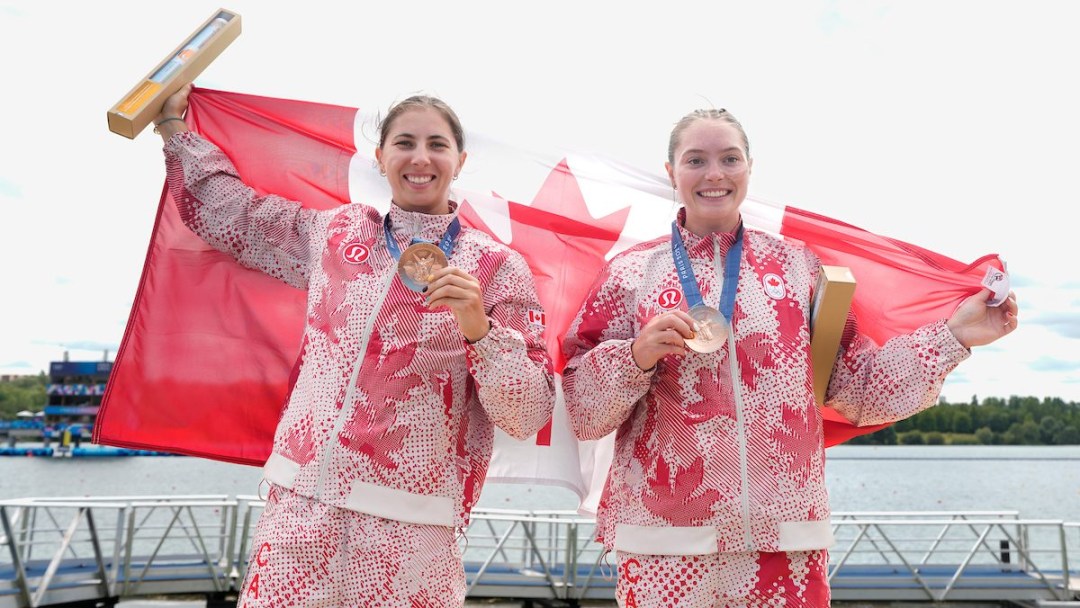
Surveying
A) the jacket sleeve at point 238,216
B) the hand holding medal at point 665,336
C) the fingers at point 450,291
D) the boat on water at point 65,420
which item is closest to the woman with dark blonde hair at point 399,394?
the fingers at point 450,291

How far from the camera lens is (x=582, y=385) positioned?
2539 mm

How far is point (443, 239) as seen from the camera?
268cm

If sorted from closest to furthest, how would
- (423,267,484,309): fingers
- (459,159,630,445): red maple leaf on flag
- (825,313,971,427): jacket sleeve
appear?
(423,267,484,309): fingers, (825,313,971,427): jacket sleeve, (459,159,630,445): red maple leaf on flag

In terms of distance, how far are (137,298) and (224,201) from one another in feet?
1.91

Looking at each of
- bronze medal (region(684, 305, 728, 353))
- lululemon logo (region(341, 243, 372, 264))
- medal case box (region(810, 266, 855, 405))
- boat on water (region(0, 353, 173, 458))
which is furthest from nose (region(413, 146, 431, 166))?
boat on water (region(0, 353, 173, 458))

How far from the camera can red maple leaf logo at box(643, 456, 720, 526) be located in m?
2.30

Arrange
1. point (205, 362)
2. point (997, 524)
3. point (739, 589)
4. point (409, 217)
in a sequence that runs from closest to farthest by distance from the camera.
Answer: point (739, 589) < point (409, 217) < point (205, 362) < point (997, 524)

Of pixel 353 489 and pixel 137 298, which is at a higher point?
pixel 137 298

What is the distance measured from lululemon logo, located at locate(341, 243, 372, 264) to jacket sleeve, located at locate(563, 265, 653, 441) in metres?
0.69

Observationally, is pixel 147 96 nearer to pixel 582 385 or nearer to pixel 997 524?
pixel 582 385

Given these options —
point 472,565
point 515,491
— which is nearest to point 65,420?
point 515,491

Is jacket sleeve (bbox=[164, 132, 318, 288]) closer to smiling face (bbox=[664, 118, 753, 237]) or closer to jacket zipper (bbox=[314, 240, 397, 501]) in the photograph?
jacket zipper (bbox=[314, 240, 397, 501])

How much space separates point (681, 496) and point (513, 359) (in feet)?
1.93

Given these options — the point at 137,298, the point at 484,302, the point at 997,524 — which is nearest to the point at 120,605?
the point at 137,298
